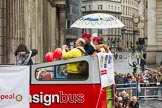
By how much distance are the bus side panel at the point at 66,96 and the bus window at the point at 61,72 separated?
0.55 ft

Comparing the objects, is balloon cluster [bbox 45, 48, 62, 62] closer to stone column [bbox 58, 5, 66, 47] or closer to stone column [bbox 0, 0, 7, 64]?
stone column [bbox 0, 0, 7, 64]

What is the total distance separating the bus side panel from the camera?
9367 mm

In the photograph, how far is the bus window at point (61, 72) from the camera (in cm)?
949

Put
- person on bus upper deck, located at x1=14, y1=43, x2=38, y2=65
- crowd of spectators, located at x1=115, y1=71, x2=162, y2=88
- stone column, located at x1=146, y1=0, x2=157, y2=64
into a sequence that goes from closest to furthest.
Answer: person on bus upper deck, located at x1=14, y1=43, x2=38, y2=65 → crowd of spectators, located at x1=115, y1=71, x2=162, y2=88 → stone column, located at x1=146, y1=0, x2=157, y2=64

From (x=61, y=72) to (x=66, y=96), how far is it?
44 cm

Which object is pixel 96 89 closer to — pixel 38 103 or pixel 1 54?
pixel 38 103

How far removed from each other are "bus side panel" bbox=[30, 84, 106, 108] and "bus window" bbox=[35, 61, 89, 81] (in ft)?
0.55

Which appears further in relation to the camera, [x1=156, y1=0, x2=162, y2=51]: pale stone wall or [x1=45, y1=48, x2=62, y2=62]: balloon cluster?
[x1=156, y1=0, x2=162, y2=51]: pale stone wall

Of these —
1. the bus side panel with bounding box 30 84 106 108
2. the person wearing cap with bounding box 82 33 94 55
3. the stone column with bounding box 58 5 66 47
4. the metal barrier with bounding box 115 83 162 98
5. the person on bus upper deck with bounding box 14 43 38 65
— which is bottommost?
the metal barrier with bounding box 115 83 162 98

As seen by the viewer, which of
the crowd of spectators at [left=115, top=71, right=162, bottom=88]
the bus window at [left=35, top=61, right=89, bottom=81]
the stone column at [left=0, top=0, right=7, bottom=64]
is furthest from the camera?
the crowd of spectators at [left=115, top=71, right=162, bottom=88]

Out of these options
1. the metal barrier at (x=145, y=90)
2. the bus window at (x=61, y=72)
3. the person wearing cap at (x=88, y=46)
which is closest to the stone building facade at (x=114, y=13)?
the metal barrier at (x=145, y=90)

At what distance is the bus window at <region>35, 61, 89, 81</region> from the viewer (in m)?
9.49

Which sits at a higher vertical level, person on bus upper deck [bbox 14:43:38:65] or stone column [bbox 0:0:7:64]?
stone column [bbox 0:0:7:64]

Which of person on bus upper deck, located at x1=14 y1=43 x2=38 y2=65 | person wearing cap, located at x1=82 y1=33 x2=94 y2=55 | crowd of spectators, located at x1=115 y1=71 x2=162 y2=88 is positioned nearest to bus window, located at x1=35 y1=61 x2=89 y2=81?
person wearing cap, located at x1=82 y1=33 x2=94 y2=55
